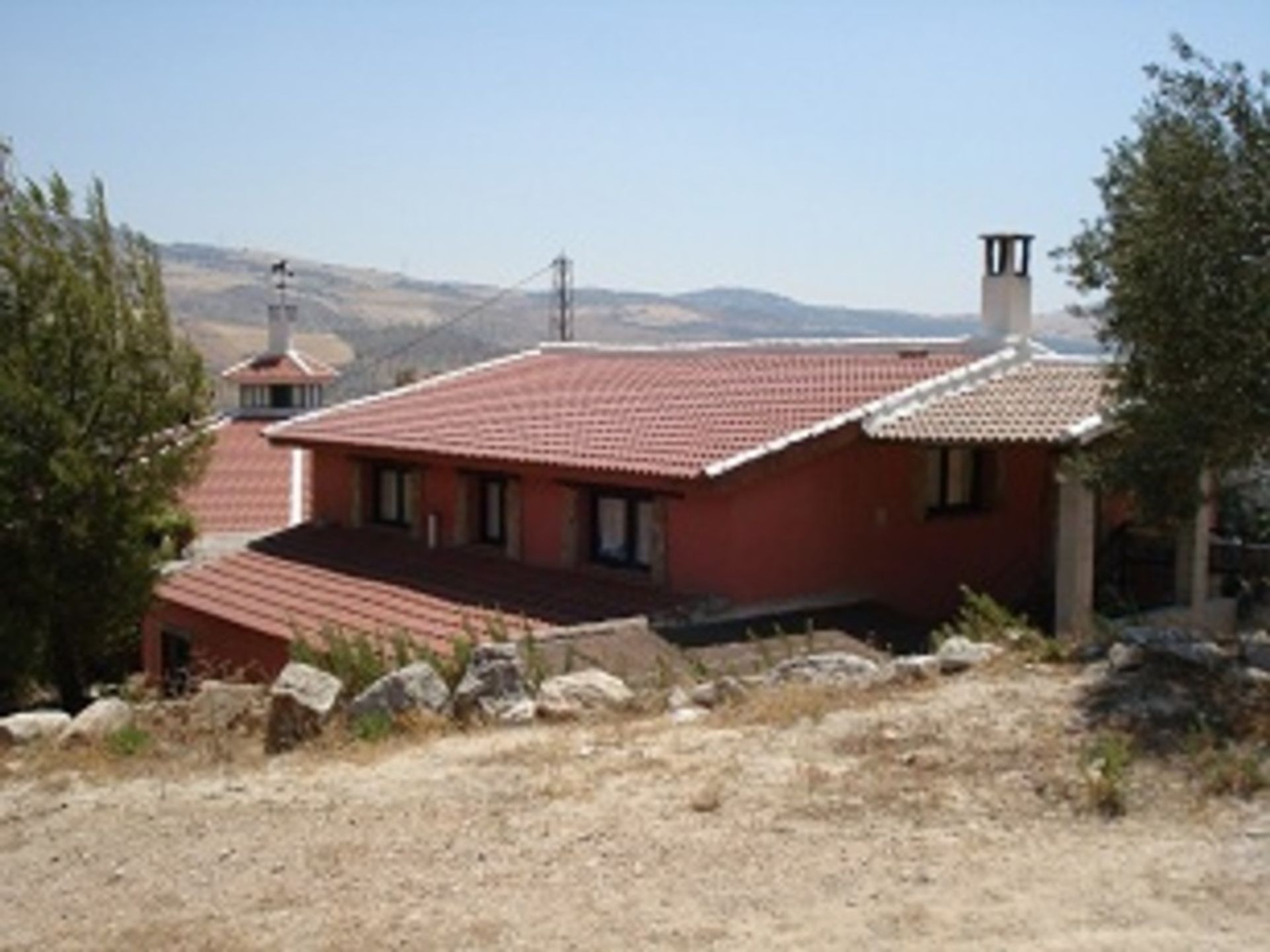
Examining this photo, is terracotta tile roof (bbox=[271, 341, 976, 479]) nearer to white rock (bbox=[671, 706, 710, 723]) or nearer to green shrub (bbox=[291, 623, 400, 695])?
green shrub (bbox=[291, 623, 400, 695])

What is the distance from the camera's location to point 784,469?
17.7m

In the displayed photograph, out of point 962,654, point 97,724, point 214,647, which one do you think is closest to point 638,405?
point 214,647

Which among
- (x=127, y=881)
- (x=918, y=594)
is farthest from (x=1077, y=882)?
(x=918, y=594)

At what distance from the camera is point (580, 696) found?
36.9ft

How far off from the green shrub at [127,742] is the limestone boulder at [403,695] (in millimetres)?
1580

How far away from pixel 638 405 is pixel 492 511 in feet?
8.76

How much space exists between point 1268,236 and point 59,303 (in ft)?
42.8

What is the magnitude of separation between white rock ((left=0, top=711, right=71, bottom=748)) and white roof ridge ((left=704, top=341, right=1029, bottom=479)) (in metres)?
7.73

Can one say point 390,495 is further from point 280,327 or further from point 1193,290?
point 280,327

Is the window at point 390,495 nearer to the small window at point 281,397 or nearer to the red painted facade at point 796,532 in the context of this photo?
the red painted facade at point 796,532

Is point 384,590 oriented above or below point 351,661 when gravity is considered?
below

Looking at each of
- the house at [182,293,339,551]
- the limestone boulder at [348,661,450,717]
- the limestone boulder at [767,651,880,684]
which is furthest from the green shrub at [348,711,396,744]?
the house at [182,293,339,551]

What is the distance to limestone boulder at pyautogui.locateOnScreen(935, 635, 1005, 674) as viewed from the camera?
11469 millimetres

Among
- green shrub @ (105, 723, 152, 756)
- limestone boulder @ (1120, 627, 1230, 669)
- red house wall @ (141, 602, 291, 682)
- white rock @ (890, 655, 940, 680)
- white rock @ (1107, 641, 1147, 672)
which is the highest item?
limestone boulder @ (1120, 627, 1230, 669)
